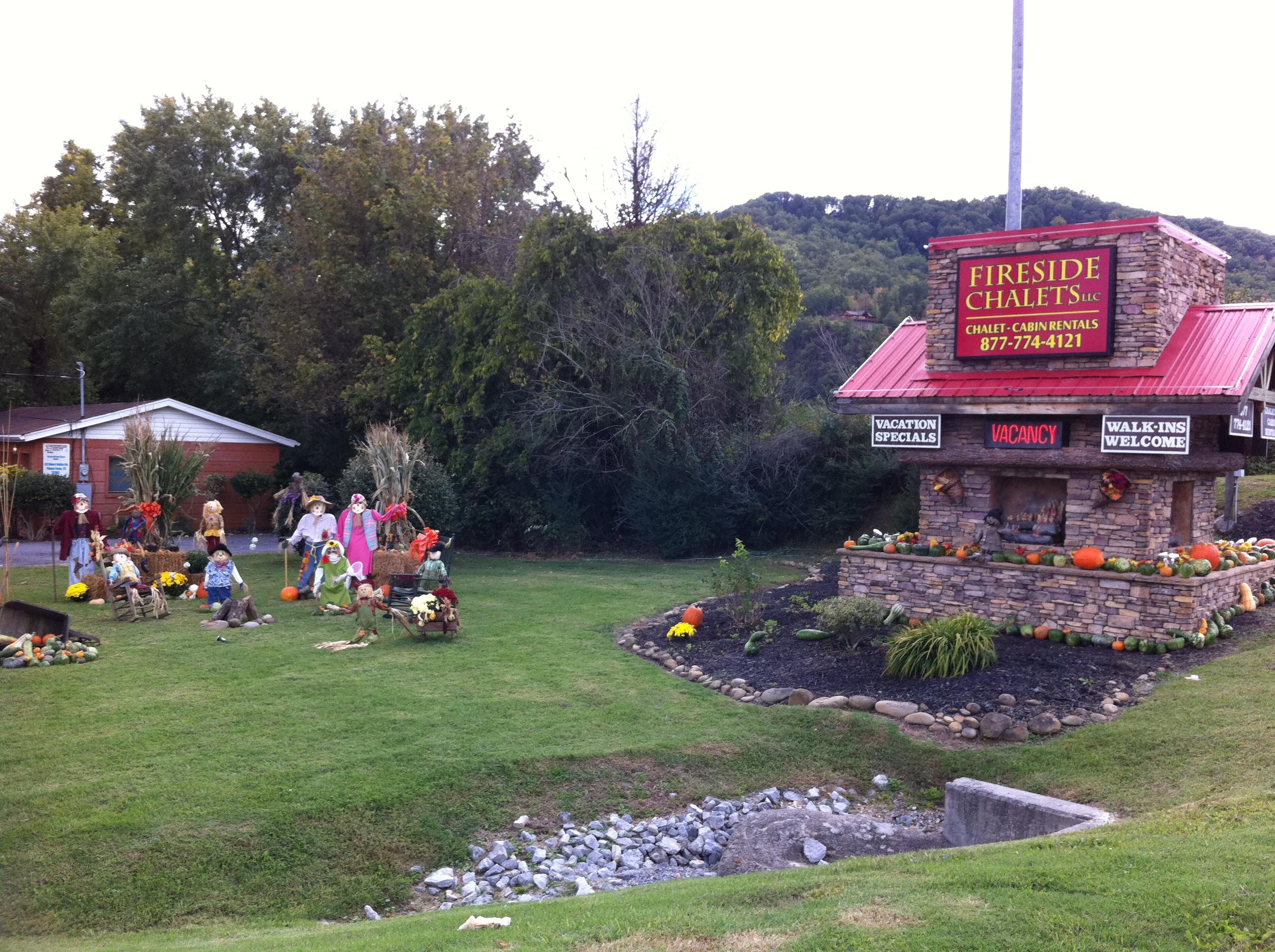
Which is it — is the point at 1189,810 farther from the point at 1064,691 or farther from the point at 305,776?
the point at 305,776

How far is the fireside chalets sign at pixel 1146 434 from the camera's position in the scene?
11562mm

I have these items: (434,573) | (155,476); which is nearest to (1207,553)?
(434,573)

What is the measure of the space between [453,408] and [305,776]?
56.4ft

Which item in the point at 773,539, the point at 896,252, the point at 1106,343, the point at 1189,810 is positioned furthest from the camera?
the point at 896,252

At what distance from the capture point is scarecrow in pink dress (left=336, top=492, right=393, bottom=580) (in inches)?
659

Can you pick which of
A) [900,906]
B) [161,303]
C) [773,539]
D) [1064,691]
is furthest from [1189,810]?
[161,303]

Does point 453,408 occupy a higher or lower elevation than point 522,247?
lower

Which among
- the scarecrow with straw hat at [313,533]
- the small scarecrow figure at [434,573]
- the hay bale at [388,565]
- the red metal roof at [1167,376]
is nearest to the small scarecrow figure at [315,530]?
the scarecrow with straw hat at [313,533]

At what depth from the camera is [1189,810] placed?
260 inches

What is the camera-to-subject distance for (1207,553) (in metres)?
12.8

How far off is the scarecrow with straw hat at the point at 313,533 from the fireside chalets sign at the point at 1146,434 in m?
12.0

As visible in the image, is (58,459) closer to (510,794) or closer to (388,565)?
(388,565)

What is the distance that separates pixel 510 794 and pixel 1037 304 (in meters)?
9.22

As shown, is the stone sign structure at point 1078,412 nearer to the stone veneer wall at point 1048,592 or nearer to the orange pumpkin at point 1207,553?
the stone veneer wall at point 1048,592
